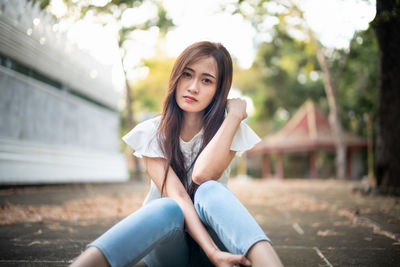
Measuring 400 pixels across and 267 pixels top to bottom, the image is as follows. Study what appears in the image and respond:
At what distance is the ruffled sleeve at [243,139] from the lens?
6.74ft

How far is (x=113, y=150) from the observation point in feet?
38.5

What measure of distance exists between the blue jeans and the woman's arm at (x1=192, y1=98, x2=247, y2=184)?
12cm

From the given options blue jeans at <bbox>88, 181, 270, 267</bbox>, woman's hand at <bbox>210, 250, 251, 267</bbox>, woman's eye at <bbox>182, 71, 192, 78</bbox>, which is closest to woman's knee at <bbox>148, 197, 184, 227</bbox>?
blue jeans at <bbox>88, 181, 270, 267</bbox>

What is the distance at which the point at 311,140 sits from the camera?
65.2ft

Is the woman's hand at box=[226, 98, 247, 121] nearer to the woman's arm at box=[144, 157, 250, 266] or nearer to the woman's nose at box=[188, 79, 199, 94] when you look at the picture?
the woman's nose at box=[188, 79, 199, 94]

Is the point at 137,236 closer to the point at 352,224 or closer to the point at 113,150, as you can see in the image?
the point at 352,224

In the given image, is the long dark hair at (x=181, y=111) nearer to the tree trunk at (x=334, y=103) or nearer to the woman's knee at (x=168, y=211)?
the woman's knee at (x=168, y=211)

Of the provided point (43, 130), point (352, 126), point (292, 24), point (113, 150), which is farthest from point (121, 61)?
point (352, 126)

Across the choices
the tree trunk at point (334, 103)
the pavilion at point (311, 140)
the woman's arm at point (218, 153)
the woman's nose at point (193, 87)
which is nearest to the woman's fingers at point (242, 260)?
the woman's arm at point (218, 153)

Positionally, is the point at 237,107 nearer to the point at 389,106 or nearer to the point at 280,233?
the point at 280,233

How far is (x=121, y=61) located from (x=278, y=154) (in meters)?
13.6

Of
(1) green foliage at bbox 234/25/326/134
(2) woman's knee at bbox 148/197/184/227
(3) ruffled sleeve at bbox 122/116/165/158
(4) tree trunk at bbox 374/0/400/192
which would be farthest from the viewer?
(1) green foliage at bbox 234/25/326/134

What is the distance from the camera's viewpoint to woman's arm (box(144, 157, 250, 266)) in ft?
4.72

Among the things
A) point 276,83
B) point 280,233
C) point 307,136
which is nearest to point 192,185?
Result: point 280,233
